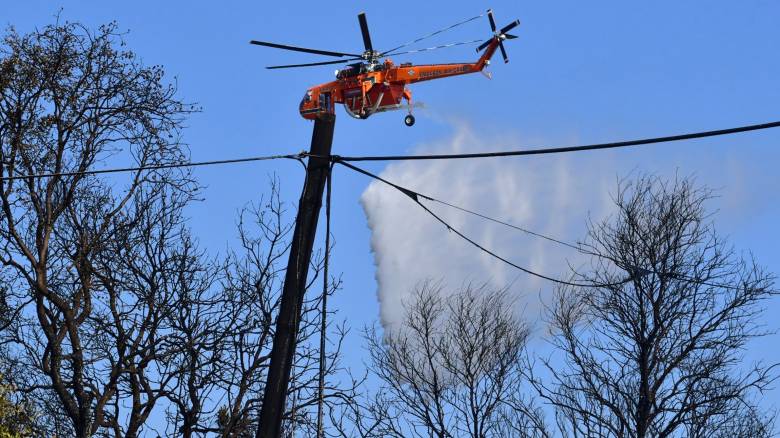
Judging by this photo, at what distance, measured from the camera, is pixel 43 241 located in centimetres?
2267

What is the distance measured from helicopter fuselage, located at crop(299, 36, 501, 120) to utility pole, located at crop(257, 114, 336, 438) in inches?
702

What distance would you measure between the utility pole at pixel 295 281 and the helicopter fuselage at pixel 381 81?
1782 centimetres

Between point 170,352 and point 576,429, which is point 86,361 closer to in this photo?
point 170,352

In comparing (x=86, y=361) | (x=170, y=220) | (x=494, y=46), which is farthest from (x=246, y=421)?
(x=494, y=46)

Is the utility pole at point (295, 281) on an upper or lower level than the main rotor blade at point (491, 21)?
lower

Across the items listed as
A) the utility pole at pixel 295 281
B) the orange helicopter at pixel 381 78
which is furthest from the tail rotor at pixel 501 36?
the utility pole at pixel 295 281

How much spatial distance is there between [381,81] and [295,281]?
61.7ft

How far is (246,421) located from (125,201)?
239 inches

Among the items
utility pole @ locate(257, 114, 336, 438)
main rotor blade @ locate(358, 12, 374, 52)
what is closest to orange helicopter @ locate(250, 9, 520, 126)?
main rotor blade @ locate(358, 12, 374, 52)

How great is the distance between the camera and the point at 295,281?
11.9 m

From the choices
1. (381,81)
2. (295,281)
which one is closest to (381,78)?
(381,81)

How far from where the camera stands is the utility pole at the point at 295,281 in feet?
38.0

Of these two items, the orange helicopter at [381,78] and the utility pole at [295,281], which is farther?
the orange helicopter at [381,78]

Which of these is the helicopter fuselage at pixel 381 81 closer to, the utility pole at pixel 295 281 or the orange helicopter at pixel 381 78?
the orange helicopter at pixel 381 78
